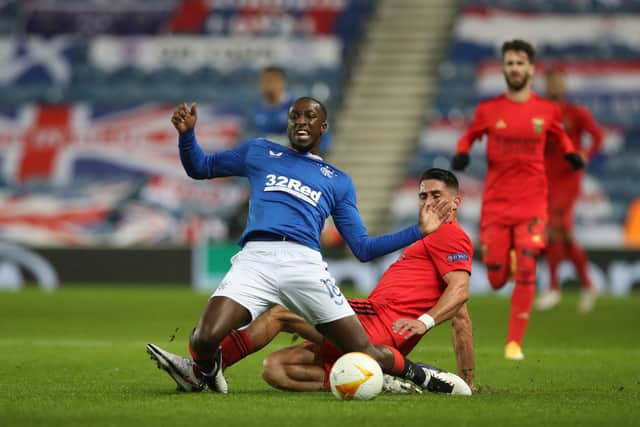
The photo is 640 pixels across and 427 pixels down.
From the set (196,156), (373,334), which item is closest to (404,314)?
(373,334)

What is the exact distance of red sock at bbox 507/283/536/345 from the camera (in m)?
9.09

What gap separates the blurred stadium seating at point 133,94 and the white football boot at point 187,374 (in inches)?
486

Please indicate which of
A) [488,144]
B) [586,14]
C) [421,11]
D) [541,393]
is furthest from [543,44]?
[541,393]

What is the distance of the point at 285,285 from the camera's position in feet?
21.5

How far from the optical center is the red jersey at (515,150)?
370 inches

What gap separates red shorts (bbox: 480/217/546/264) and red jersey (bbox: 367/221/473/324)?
2.27 metres

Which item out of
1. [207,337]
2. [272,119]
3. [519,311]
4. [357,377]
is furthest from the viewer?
[272,119]

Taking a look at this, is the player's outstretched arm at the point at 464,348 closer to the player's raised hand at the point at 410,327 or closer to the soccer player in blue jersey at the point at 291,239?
the soccer player in blue jersey at the point at 291,239

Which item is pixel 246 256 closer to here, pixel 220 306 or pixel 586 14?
pixel 220 306

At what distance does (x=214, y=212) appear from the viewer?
19516 mm

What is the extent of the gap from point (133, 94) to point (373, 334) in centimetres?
1496

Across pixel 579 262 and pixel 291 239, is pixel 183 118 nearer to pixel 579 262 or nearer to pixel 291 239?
pixel 291 239

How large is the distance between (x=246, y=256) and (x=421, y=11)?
16404 millimetres

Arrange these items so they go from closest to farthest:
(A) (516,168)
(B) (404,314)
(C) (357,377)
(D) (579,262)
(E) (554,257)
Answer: (C) (357,377), (B) (404,314), (A) (516,168), (D) (579,262), (E) (554,257)
